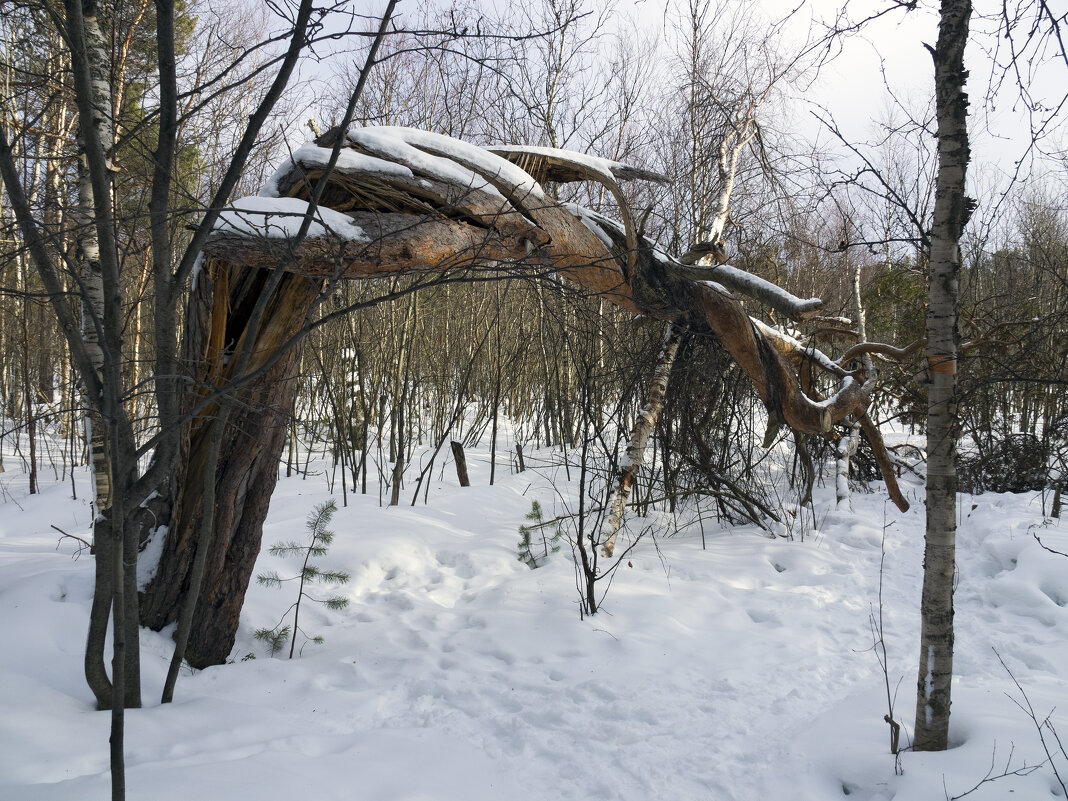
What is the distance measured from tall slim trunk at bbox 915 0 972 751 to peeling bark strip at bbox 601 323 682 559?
95.5 inches

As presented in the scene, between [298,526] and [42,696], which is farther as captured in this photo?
[298,526]

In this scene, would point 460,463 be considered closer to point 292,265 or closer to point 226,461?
point 226,461

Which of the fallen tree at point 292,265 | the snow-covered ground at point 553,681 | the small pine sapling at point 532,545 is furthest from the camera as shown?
the small pine sapling at point 532,545

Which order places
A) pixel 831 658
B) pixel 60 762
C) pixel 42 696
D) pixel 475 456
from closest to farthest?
pixel 60 762 → pixel 42 696 → pixel 831 658 → pixel 475 456

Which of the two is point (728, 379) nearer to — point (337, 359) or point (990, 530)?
point (990, 530)

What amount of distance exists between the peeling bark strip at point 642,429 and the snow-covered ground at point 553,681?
40 cm

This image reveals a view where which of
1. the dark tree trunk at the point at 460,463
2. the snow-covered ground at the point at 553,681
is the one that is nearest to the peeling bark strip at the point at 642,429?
the snow-covered ground at the point at 553,681

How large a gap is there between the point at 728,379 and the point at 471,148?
326cm

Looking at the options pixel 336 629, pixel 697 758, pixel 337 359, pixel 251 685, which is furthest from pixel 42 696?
pixel 337 359

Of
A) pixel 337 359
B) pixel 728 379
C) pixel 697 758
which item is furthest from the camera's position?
pixel 337 359

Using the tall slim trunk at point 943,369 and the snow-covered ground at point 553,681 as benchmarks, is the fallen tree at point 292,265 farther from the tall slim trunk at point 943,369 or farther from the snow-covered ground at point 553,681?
the tall slim trunk at point 943,369

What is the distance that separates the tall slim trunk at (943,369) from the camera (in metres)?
2.30

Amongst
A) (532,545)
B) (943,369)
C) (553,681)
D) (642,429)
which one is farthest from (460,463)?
(943,369)

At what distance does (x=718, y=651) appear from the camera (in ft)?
12.1
